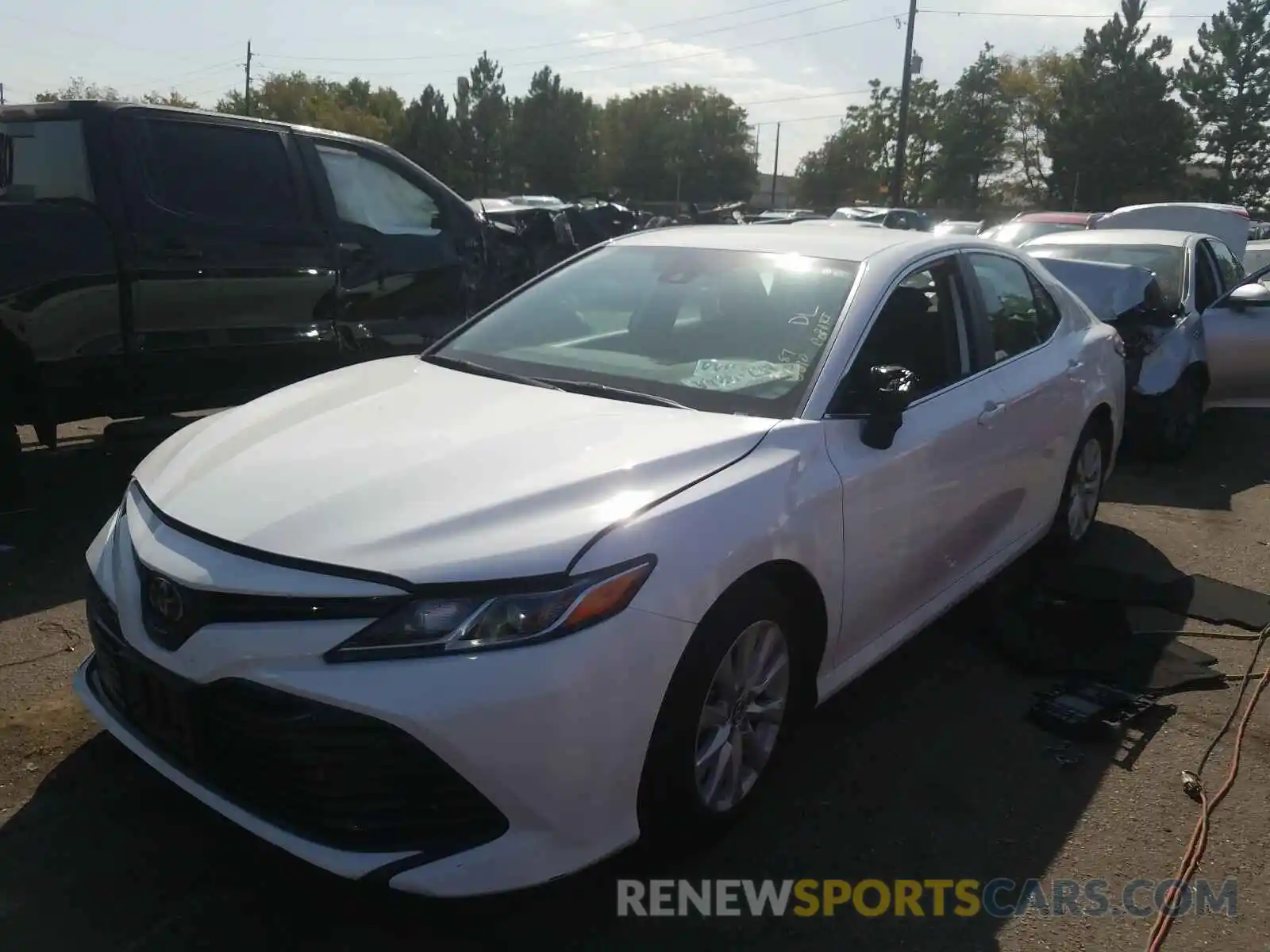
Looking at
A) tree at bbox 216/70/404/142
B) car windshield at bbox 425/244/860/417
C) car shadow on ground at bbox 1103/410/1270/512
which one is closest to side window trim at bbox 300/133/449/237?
car windshield at bbox 425/244/860/417

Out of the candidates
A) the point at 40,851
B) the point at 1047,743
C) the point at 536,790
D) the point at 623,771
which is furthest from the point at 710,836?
the point at 40,851

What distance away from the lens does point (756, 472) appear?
2830mm

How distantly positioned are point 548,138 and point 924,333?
72899 millimetres

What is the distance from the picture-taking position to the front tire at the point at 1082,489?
501cm

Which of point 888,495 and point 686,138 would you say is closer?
point 888,495

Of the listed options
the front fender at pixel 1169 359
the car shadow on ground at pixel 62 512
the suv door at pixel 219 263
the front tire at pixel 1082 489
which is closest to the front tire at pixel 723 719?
the front tire at pixel 1082 489

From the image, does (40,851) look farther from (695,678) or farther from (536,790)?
(695,678)

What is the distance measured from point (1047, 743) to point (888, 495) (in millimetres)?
1053

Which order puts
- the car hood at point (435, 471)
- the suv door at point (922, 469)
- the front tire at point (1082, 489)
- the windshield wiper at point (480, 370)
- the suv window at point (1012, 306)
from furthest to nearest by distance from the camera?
the front tire at point (1082, 489), the suv window at point (1012, 306), the windshield wiper at point (480, 370), the suv door at point (922, 469), the car hood at point (435, 471)

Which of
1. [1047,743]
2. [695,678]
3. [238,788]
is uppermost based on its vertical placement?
[695,678]

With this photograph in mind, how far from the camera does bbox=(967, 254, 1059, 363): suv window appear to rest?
428 centimetres

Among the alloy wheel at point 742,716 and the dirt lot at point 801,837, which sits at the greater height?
the alloy wheel at point 742,716

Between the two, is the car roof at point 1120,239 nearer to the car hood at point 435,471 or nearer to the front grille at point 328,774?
the car hood at point 435,471

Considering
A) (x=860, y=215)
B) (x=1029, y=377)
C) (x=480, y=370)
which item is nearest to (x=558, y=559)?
(x=480, y=370)
